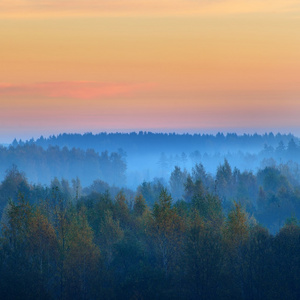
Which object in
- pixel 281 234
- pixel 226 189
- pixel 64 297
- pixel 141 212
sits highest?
pixel 226 189

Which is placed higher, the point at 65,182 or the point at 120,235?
the point at 65,182

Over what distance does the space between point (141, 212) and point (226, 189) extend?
62.4 m

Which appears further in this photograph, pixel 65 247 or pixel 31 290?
pixel 65 247

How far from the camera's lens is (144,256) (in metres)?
49.3

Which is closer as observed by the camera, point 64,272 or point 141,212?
point 64,272

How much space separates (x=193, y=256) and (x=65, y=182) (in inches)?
→ 3920

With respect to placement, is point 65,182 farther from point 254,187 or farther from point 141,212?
point 141,212

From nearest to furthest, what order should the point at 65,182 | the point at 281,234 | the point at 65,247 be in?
1. the point at 65,247
2. the point at 281,234
3. the point at 65,182

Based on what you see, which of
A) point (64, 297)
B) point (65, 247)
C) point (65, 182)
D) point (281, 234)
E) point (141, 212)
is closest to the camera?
point (64, 297)

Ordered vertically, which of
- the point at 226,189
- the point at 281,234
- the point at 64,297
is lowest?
the point at 64,297

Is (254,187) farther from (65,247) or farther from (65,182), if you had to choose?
(65,247)

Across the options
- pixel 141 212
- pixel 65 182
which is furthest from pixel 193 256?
pixel 65 182

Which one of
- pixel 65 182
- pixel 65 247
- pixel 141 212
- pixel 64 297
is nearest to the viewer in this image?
pixel 64 297

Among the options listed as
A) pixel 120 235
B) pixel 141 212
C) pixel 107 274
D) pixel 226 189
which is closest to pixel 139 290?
pixel 107 274
